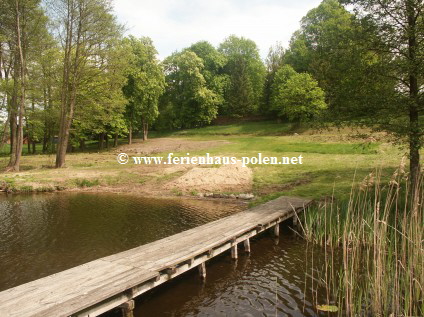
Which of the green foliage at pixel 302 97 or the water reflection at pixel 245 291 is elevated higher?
the green foliage at pixel 302 97

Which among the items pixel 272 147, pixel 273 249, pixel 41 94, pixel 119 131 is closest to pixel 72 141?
pixel 119 131

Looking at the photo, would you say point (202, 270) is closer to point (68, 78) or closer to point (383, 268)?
point (383, 268)

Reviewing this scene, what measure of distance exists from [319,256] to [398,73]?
7.99 meters

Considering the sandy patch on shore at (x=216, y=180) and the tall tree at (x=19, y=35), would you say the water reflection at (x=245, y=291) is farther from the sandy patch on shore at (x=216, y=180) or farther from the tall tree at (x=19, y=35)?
the tall tree at (x=19, y=35)

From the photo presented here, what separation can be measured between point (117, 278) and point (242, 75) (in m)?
64.7

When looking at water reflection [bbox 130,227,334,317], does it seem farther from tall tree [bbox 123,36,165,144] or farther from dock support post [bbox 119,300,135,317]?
tall tree [bbox 123,36,165,144]

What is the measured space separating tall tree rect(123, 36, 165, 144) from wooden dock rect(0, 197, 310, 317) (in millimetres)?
38153

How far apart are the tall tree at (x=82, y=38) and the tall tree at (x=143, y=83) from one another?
15.5 metres

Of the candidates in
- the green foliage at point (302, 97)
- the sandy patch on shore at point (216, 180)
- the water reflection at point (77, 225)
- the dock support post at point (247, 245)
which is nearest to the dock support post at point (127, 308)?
the water reflection at point (77, 225)

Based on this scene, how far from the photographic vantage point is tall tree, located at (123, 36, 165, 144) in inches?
1813

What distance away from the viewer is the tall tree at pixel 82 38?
88.3 ft

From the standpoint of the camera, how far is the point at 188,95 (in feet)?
211

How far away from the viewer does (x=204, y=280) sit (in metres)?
9.10

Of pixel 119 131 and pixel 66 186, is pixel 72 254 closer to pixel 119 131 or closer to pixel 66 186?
pixel 66 186
